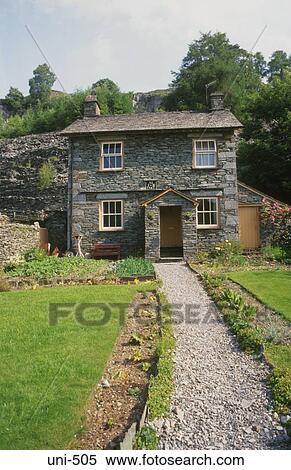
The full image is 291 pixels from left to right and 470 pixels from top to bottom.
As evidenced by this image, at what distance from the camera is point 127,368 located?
5.72 metres

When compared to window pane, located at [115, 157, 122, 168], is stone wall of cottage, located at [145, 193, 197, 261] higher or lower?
lower

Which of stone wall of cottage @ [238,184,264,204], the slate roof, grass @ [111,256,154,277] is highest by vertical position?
the slate roof

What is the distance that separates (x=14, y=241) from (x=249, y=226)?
11277 mm

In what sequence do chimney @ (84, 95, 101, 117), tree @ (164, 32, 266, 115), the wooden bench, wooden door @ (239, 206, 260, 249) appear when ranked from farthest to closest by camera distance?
tree @ (164, 32, 266, 115)
chimney @ (84, 95, 101, 117)
wooden door @ (239, 206, 260, 249)
the wooden bench

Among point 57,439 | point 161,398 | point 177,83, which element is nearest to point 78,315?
point 161,398

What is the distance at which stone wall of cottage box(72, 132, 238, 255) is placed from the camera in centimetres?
1844

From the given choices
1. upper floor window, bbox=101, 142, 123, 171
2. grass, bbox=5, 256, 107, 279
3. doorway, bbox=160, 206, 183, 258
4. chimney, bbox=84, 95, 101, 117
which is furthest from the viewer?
chimney, bbox=84, 95, 101, 117

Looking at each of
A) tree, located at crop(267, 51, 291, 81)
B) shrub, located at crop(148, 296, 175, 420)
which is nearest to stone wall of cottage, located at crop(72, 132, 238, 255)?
shrub, located at crop(148, 296, 175, 420)

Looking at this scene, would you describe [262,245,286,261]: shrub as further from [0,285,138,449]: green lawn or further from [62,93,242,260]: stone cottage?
[0,285,138,449]: green lawn

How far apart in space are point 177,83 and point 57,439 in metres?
40.3

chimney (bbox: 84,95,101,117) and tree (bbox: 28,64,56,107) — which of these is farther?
tree (bbox: 28,64,56,107)

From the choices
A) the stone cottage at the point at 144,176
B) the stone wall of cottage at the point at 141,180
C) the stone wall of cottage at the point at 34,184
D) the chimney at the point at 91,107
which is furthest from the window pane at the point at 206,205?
the stone wall of cottage at the point at 34,184

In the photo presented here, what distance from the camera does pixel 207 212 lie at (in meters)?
18.4

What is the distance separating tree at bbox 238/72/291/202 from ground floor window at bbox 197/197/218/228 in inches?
234
